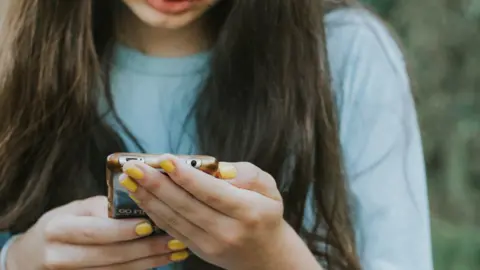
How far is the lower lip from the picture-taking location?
2.17 ft

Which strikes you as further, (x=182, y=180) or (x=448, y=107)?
(x=448, y=107)

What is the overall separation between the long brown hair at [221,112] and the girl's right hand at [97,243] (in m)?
0.12

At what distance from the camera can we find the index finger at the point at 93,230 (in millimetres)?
539

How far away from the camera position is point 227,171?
19.7 inches

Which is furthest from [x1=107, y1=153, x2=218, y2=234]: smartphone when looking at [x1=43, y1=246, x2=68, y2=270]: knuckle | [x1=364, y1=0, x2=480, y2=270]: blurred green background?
[x1=364, y1=0, x2=480, y2=270]: blurred green background

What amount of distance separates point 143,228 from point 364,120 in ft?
0.95

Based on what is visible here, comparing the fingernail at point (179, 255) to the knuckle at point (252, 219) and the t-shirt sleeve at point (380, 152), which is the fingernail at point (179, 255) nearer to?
the knuckle at point (252, 219)

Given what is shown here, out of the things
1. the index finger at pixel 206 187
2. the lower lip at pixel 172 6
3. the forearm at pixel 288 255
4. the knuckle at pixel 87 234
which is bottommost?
the forearm at pixel 288 255

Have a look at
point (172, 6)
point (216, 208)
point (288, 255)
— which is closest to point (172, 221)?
point (216, 208)

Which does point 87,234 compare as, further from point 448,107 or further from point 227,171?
point 448,107

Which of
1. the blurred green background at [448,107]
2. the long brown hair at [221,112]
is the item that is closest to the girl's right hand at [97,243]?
the long brown hair at [221,112]

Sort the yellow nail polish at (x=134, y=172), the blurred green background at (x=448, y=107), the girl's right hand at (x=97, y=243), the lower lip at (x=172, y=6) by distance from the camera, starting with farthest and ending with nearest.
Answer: the blurred green background at (x=448, y=107), the lower lip at (x=172, y=6), the girl's right hand at (x=97, y=243), the yellow nail polish at (x=134, y=172)

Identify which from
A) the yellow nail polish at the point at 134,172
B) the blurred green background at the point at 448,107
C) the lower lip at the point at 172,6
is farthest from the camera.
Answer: the blurred green background at the point at 448,107

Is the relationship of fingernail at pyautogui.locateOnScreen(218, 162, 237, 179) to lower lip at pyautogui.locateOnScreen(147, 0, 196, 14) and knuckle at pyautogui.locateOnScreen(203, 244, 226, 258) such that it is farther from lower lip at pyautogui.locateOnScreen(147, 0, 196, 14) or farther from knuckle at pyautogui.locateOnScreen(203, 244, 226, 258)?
lower lip at pyautogui.locateOnScreen(147, 0, 196, 14)
